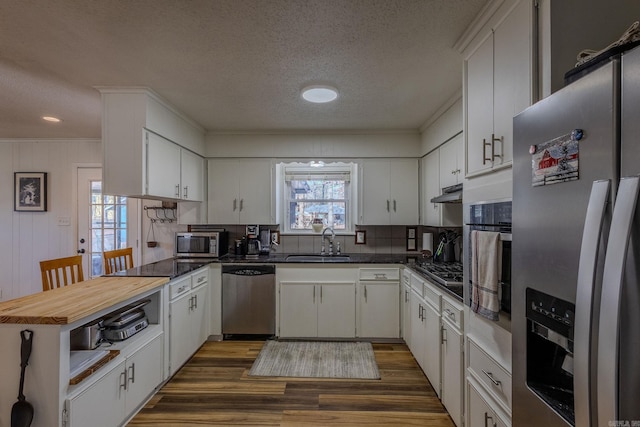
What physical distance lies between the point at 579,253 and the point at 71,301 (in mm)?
2295

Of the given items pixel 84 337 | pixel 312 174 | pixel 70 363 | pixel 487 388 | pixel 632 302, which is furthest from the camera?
pixel 312 174

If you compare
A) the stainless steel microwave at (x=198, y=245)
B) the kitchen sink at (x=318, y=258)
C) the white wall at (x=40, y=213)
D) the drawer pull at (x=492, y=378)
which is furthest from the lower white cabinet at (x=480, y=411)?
the white wall at (x=40, y=213)

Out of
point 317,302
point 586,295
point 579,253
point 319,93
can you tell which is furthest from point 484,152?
point 317,302

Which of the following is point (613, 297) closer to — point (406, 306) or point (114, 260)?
point (406, 306)

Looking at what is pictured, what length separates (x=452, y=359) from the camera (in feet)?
6.40

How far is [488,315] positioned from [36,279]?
5315 mm

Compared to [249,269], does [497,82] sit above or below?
above

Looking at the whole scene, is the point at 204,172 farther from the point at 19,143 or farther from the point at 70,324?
the point at 19,143

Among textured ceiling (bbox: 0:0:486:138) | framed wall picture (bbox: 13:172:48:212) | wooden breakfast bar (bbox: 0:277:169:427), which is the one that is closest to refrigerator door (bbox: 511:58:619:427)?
textured ceiling (bbox: 0:0:486:138)

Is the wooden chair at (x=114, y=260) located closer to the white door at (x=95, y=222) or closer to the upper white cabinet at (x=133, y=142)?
the upper white cabinet at (x=133, y=142)

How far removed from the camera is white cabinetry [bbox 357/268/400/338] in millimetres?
3240

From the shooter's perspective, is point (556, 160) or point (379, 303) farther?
point (379, 303)

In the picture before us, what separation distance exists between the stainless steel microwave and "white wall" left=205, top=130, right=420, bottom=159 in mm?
1009

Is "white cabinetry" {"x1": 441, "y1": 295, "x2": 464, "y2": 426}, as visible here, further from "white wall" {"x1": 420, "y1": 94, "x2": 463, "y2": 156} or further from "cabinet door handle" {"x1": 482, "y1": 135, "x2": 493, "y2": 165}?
"white wall" {"x1": 420, "y1": 94, "x2": 463, "y2": 156}
